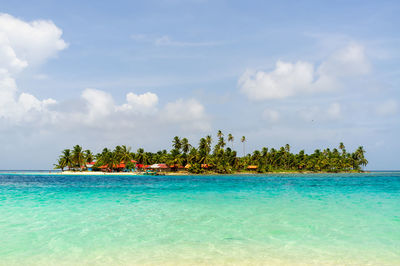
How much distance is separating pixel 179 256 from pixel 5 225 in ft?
29.0

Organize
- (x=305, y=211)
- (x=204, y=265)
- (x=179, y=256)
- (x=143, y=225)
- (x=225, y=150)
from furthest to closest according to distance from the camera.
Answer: (x=225, y=150), (x=305, y=211), (x=143, y=225), (x=179, y=256), (x=204, y=265)

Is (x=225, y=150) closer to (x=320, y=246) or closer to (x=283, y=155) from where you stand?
(x=283, y=155)

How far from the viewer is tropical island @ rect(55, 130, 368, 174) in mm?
108625

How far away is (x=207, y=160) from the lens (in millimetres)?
105875

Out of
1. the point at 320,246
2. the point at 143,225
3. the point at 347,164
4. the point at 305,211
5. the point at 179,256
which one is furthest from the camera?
the point at 347,164

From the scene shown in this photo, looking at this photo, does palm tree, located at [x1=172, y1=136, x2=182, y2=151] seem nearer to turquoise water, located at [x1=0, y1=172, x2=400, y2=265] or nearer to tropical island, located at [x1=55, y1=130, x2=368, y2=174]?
tropical island, located at [x1=55, y1=130, x2=368, y2=174]

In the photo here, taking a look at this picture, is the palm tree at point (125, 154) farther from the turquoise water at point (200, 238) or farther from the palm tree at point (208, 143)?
the turquoise water at point (200, 238)

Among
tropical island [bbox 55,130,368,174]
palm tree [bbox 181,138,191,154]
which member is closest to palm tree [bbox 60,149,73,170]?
tropical island [bbox 55,130,368,174]

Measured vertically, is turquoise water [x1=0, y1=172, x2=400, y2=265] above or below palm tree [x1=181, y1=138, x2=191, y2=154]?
below

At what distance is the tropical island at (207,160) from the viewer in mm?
108625

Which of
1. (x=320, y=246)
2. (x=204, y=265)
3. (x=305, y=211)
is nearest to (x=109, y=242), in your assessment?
(x=204, y=265)

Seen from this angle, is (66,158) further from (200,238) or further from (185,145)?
(200,238)

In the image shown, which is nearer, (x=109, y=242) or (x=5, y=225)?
(x=109, y=242)

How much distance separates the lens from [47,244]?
9609mm
